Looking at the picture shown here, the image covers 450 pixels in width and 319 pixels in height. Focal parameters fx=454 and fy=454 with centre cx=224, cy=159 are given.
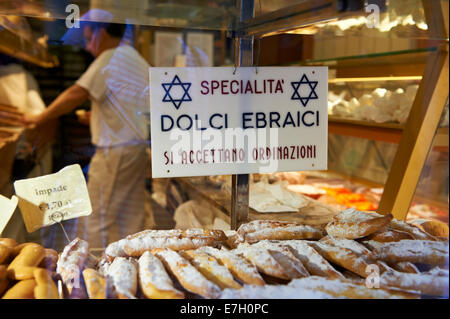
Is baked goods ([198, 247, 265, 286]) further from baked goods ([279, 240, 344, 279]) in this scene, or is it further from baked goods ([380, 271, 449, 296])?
baked goods ([380, 271, 449, 296])

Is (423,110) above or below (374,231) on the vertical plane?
above

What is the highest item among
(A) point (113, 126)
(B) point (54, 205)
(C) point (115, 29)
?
(C) point (115, 29)

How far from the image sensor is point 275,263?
0.99m

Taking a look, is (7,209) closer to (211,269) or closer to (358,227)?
(211,269)

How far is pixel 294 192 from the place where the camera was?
2.41 m

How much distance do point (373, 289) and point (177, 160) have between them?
587 millimetres

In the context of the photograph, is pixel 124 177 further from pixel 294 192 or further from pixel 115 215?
pixel 294 192

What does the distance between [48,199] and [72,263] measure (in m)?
0.32

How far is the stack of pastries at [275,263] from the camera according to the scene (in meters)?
0.92

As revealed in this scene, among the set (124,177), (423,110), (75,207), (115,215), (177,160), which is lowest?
(115,215)

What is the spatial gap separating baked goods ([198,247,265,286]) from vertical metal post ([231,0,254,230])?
38 centimetres

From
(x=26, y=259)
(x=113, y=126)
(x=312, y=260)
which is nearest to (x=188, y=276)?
(x=312, y=260)
